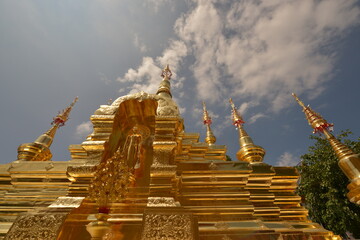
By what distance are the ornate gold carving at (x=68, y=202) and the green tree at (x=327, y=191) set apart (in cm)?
1381

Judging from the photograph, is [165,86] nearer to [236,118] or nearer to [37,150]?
[236,118]

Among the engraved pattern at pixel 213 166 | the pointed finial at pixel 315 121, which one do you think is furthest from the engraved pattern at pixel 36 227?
the pointed finial at pixel 315 121

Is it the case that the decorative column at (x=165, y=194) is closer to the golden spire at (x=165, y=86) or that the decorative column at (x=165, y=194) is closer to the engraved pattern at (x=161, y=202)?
the engraved pattern at (x=161, y=202)

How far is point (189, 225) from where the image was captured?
127 inches

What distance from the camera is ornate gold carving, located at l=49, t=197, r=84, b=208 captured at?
390 centimetres

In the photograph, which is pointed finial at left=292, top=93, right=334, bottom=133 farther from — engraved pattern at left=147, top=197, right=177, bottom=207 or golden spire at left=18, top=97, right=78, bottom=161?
golden spire at left=18, top=97, right=78, bottom=161

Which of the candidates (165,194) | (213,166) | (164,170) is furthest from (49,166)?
(213,166)

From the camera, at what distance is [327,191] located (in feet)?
43.8

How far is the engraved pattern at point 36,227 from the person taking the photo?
3.20 meters

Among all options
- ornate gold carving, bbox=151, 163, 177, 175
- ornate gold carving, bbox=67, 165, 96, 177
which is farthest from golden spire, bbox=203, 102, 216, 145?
ornate gold carving, bbox=67, 165, 96, 177

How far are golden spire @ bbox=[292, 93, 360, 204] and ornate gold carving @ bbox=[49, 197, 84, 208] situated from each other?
6.35 meters

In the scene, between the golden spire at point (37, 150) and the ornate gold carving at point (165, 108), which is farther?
the golden spire at point (37, 150)

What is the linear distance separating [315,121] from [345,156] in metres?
2.08

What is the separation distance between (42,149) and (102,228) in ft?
16.1
